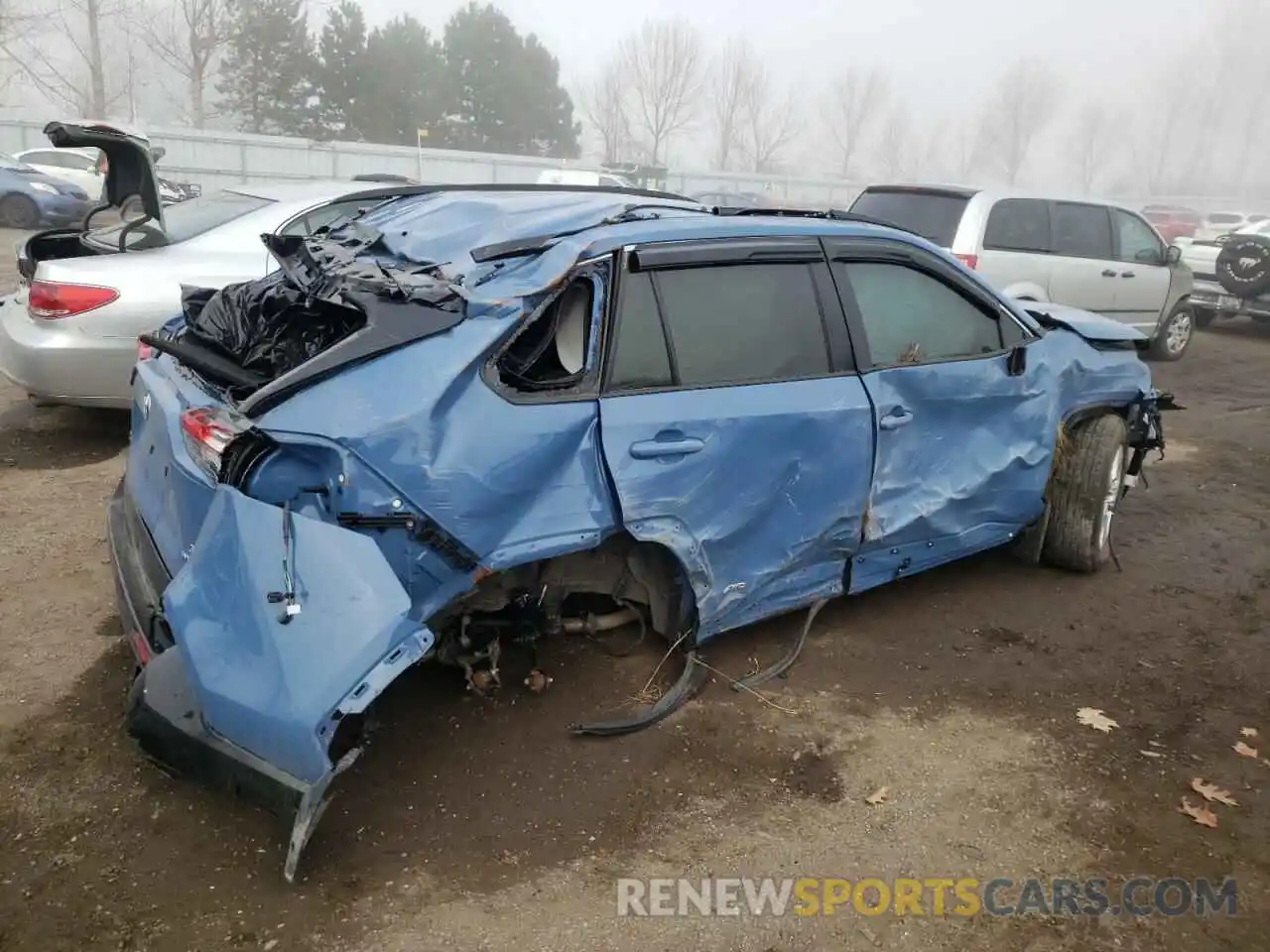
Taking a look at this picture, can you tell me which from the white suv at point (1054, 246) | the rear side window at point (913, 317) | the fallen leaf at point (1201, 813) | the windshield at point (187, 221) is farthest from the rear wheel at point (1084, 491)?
the windshield at point (187, 221)

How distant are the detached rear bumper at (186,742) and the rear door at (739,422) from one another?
4.11ft

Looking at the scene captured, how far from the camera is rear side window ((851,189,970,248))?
838 cm

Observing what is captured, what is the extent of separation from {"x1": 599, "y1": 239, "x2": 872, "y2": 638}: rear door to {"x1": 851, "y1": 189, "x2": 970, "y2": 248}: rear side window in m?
5.35

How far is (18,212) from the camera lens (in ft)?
58.9

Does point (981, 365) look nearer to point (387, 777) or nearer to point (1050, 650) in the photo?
point (1050, 650)

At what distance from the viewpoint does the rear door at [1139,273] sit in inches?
378

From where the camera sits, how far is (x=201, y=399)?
298 centimetres

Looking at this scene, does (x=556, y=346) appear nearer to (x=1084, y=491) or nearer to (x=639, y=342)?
(x=639, y=342)

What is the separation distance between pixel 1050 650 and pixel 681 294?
2.22m

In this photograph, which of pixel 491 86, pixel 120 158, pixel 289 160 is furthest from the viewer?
pixel 491 86

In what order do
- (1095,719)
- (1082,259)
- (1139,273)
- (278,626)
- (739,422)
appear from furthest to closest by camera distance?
(1139,273), (1082,259), (1095,719), (739,422), (278,626)

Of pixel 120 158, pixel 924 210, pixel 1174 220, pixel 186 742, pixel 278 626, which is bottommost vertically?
pixel 1174 220

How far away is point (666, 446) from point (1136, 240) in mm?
8851

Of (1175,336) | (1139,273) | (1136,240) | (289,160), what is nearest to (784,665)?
(1139,273)
